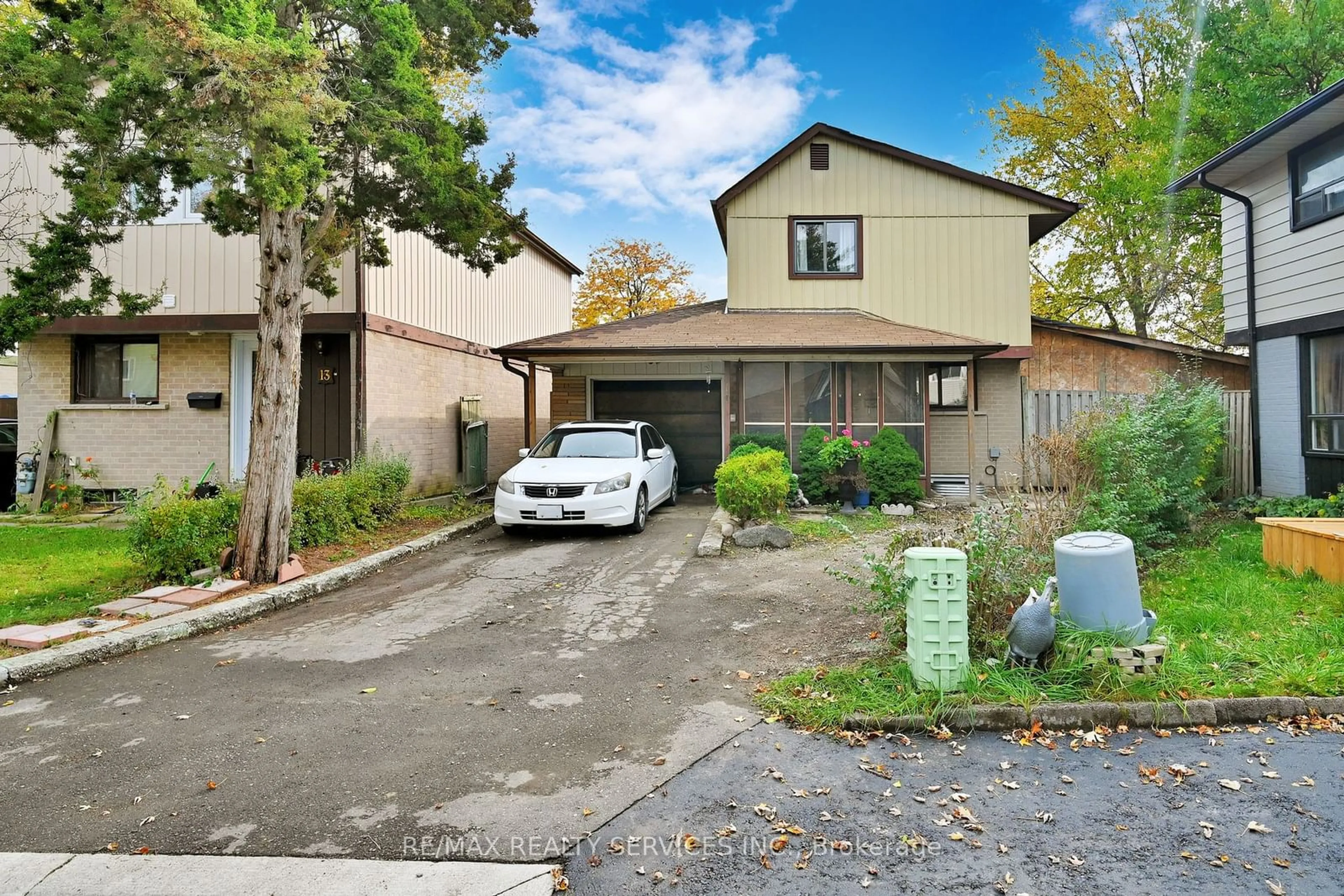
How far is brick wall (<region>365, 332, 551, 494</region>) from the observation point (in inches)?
456

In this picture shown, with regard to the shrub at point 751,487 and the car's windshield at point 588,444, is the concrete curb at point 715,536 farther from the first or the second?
the car's windshield at point 588,444

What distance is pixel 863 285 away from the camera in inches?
586

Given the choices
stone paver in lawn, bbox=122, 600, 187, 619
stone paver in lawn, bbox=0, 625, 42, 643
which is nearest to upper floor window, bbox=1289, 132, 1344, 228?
stone paver in lawn, bbox=122, 600, 187, 619

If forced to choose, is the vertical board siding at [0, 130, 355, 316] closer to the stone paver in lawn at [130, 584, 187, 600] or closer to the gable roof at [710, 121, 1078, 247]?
the stone paver in lawn at [130, 584, 187, 600]

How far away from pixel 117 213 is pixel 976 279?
13935 mm

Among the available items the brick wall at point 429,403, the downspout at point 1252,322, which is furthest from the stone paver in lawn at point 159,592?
the downspout at point 1252,322

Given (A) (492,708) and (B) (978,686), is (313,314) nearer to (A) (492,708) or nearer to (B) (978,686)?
(A) (492,708)

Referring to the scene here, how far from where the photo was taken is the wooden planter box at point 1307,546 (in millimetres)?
5918

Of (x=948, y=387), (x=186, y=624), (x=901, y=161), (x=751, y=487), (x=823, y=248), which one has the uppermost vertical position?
(x=901, y=161)

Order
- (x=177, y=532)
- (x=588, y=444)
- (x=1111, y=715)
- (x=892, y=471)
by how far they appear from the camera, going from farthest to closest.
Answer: (x=892, y=471) < (x=588, y=444) < (x=177, y=532) < (x=1111, y=715)

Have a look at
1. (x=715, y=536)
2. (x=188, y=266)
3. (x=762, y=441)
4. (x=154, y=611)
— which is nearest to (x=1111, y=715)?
(x=715, y=536)

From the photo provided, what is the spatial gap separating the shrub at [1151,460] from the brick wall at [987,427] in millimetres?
4802

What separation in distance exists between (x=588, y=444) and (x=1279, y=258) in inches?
406

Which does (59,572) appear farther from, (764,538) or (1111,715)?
(1111,715)
